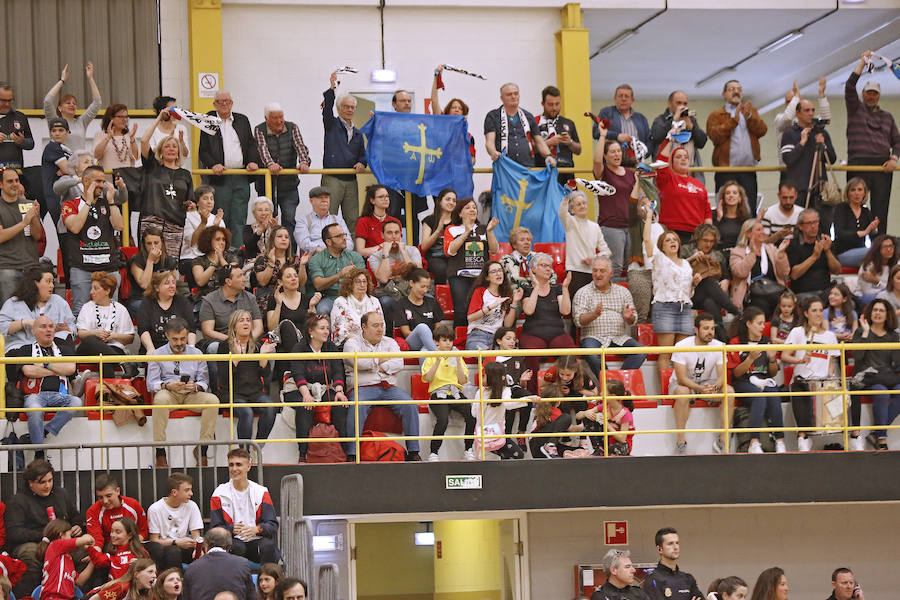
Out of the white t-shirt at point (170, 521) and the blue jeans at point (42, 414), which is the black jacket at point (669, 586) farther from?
the blue jeans at point (42, 414)

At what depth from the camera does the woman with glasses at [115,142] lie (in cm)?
1326

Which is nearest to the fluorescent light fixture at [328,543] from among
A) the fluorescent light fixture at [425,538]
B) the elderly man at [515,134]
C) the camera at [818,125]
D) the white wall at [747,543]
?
the white wall at [747,543]

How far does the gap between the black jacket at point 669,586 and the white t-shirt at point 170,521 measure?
3.43m

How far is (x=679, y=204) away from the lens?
1390cm

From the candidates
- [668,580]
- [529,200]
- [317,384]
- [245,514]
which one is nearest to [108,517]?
[245,514]

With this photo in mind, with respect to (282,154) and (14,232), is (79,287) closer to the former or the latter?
(14,232)

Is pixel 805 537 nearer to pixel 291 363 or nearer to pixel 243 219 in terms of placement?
pixel 291 363

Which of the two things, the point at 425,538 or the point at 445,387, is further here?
the point at 425,538

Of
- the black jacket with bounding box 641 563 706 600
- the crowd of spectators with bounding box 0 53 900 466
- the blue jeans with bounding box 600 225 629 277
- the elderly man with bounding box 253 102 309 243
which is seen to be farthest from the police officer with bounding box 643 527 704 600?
the elderly man with bounding box 253 102 309 243

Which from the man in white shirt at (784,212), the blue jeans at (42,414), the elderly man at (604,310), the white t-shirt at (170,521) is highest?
the man in white shirt at (784,212)

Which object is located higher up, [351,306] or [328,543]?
[351,306]

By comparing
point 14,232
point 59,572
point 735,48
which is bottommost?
point 59,572

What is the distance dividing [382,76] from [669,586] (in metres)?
8.44

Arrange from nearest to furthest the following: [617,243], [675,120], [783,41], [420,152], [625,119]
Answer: [617,243] → [420,152] → [675,120] → [625,119] → [783,41]
